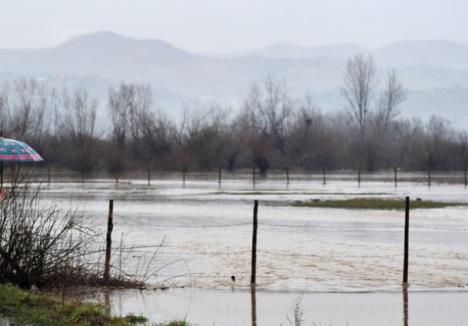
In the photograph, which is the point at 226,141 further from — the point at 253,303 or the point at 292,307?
the point at 292,307

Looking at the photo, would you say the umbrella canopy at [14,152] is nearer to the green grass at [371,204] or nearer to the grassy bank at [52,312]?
the grassy bank at [52,312]

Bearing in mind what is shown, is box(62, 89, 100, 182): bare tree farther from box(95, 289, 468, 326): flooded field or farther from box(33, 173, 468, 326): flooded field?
box(95, 289, 468, 326): flooded field

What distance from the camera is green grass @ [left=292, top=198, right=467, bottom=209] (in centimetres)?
3678

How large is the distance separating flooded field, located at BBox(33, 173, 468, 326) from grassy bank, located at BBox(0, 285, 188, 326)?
3.39 ft

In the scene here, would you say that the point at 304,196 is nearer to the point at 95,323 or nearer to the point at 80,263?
the point at 80,263

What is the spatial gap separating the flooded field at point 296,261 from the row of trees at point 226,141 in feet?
170

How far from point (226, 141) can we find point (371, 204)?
6100cm

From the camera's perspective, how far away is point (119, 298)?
44.6 feet

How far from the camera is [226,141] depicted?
9819cm

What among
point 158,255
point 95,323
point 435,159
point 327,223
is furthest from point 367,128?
point 95,323

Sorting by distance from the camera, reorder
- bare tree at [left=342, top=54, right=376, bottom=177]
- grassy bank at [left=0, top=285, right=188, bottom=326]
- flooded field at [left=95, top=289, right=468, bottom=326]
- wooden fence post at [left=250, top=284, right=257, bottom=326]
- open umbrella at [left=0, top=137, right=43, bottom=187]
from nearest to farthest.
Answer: grassy bank at [left=0, top=285, right=188, bottom=326] → flooded field at [left=95, top=289, right=468, bottom=326] → wooden fence post at [left=250, top=284, right=257, bottom=326] → open umbrella at [left=0, top=137, right=43, bottom=187] → bare tree at [left=342, top=54, right=376, bottom=177]

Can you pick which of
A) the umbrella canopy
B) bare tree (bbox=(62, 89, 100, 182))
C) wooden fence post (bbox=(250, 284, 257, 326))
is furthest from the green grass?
bare tree (bbox=(62, 89, 100, 182))

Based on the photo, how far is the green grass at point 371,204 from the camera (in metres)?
36.8

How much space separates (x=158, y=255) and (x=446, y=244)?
8.12m
